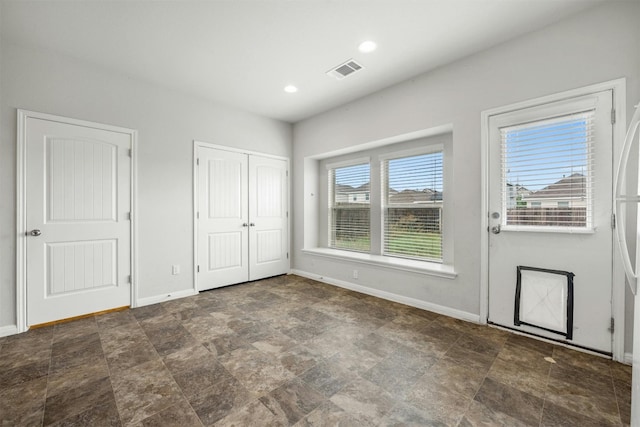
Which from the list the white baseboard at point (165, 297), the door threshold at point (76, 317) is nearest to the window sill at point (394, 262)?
the white baseboard at point (165, 297)

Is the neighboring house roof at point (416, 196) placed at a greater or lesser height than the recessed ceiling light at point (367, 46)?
lesser

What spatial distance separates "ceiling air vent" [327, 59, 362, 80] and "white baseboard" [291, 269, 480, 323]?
2792 millimetres

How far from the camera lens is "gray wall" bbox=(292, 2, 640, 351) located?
2160mm

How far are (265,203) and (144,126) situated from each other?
2.02 metres

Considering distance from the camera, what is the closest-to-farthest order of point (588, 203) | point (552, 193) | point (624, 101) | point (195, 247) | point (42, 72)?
1. point (624, 101)
2. point (588, 203)
3. point (552, 193)
4. point (42, 72)
5. point (195, 247)

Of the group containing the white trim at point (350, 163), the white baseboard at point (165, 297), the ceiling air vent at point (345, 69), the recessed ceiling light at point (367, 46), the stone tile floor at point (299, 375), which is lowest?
the stone tile floor at point (299, 375)

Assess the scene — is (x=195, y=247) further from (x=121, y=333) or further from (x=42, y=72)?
(x=42, y=72)

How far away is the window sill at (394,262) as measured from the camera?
3135 millimetres

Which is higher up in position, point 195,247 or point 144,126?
point 144,126

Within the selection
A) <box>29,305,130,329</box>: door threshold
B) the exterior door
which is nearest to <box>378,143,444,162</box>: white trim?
the exterior door

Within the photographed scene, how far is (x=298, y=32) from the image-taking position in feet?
8.25

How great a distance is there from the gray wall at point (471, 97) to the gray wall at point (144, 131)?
2.00 m

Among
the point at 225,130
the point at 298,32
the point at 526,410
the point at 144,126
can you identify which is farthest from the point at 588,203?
the point at 144,126

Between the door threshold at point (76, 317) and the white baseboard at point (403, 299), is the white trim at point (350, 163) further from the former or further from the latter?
the door threshold at point (76, 317)
